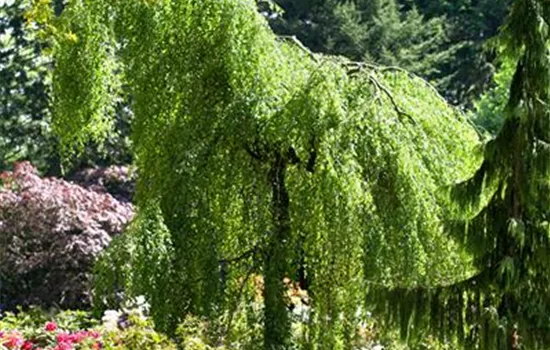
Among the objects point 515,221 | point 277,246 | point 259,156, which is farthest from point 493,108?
point 515,221

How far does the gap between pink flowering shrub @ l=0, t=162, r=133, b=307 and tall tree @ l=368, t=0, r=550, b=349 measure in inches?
244

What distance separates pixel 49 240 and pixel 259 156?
17.7 feet

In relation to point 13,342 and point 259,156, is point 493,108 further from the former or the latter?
point 13,342

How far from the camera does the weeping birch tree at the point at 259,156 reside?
217 inches

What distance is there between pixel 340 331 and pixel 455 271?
728 millimetres

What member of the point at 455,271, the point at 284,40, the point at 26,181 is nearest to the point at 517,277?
the point at 455,271

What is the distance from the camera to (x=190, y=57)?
614 centimetres

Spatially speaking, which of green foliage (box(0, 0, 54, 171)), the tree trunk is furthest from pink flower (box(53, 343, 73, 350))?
green foliage (box(0, 0, 54, 171))

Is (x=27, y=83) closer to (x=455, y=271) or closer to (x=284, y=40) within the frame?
(x=284, y=40)

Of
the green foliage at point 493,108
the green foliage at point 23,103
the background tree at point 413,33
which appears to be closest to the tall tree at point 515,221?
the green foliage at point 493,108

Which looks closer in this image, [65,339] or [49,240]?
[65,339]

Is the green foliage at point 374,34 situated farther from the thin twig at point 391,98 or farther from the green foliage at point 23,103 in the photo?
the thin twig at point 391,98

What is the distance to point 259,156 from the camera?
19.3ft

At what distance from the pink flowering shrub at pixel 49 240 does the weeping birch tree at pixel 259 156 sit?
4.29 metres
